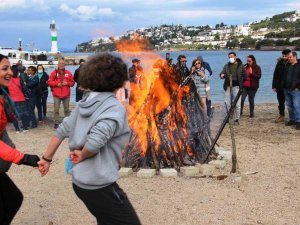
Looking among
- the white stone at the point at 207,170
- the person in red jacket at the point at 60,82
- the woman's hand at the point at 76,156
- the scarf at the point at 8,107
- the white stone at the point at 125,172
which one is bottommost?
the white stone at the point at 125,172

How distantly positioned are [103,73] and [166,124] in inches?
195

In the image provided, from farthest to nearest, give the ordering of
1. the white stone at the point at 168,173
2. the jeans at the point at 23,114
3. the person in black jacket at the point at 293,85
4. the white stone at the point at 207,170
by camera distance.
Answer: the jeans at the point at 23,114 < the person in black jacket at the point at 293,85 < the white stone at the point at 207,170 < the white stone at the point at 168,173

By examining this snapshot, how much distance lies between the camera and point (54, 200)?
20.8 feet

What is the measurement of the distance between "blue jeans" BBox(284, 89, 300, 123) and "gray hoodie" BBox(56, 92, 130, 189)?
943 cm

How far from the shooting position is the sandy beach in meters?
5.53

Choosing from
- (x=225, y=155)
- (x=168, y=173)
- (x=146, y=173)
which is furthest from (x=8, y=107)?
(x=225, y=155)

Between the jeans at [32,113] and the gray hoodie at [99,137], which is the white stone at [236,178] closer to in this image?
the gray hoodie at [99,137]

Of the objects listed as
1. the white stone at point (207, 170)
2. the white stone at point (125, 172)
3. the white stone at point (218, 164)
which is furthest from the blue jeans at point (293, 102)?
the white stone at point (125, 172)

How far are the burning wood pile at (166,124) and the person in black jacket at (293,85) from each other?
4319 mm

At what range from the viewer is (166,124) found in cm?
808

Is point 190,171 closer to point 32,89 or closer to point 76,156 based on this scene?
point 76,156

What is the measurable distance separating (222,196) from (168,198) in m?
0.77

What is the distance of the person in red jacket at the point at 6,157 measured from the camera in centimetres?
360

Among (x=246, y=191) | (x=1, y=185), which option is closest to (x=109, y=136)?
(x=1, y=185)
